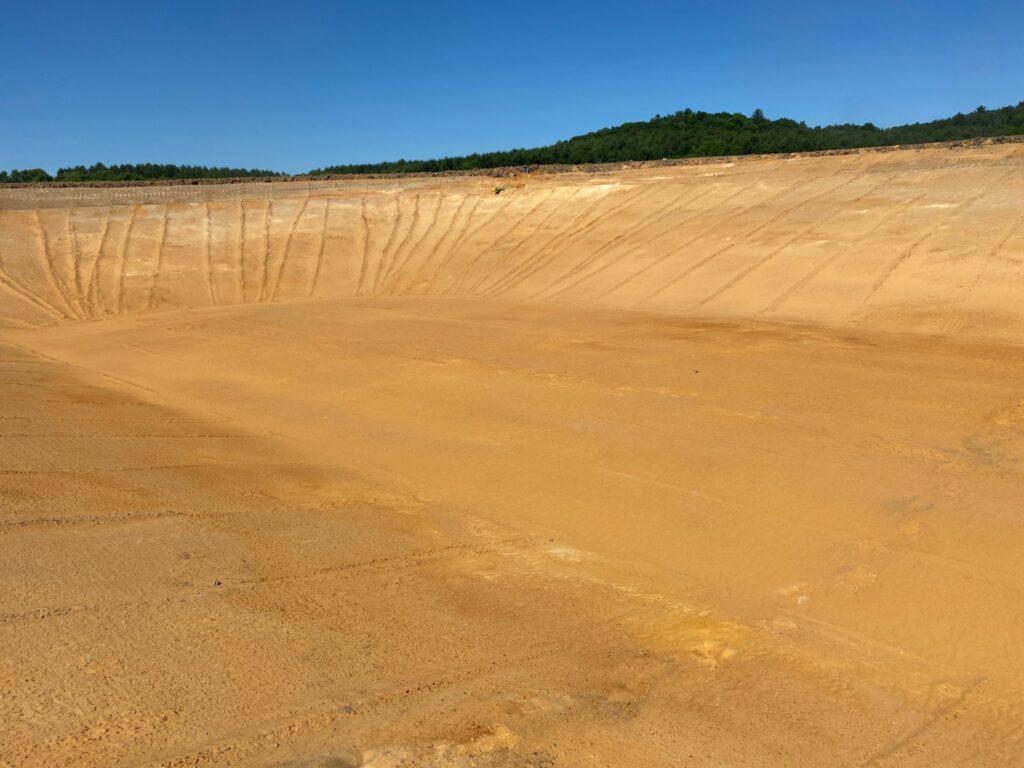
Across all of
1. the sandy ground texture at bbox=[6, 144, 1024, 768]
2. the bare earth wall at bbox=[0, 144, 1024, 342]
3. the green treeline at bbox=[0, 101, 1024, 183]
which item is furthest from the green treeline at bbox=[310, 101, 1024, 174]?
the sandy ground texture at bbox=[6, 144, 1024, 768]

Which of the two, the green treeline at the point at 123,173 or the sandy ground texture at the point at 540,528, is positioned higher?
the green treeline at the point at 123,173

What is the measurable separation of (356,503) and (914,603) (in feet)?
14.2

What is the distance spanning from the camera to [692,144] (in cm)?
4250

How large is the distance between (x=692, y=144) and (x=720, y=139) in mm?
2086

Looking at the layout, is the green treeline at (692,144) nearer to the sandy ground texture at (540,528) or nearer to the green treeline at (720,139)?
the green treeline at (720,139)

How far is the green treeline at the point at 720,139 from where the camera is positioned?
38178 mm

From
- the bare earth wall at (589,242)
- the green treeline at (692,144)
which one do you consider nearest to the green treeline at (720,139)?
the green treeline at (692,144)

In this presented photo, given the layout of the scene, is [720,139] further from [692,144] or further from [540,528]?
[540,528]

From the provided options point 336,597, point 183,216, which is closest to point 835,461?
point 336,597

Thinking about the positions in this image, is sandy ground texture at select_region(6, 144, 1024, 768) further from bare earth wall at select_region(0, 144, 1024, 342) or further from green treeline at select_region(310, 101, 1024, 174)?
green treeline at select_region(310, 101, 1024, 174)

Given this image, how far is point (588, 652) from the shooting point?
5051mm

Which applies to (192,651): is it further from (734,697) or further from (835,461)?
(835,461)

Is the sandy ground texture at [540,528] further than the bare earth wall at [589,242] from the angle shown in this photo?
No

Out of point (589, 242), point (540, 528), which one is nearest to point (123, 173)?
point (589, 242)
